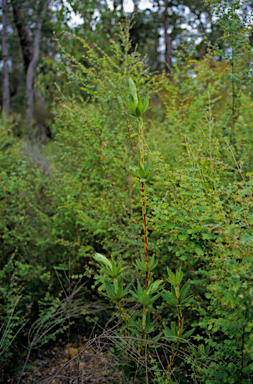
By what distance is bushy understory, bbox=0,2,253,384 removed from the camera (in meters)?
1.37

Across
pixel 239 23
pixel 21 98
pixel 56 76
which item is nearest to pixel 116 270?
pixel 239 23

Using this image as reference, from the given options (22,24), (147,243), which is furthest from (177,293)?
(22,24)

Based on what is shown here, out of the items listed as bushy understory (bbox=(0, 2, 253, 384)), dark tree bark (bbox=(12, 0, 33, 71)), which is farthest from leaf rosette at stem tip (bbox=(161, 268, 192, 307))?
dark tree bark (bbox=(12, 0, 33, 71))

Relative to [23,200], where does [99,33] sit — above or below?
above

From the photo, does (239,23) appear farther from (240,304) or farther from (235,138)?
(240,304)

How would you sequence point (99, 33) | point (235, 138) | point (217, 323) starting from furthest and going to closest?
point (99, 33) < point (235, 138) < point (217, 323)

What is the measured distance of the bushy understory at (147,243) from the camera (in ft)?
4.48

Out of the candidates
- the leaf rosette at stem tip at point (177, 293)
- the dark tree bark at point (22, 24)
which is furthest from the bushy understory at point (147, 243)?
the dark tree bark at point (22, 24)

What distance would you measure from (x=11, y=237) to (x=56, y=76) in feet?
20.0

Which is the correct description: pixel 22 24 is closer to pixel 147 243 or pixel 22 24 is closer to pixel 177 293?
pixel 147 243

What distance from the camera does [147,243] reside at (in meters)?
1.68

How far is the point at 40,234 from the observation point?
3.20m

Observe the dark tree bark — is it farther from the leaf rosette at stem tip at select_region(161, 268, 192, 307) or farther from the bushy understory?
the leaf rosette at stem tip at select_region(161, 268, 192, 307)

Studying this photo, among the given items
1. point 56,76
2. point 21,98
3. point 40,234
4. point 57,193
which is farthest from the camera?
point 21,98
